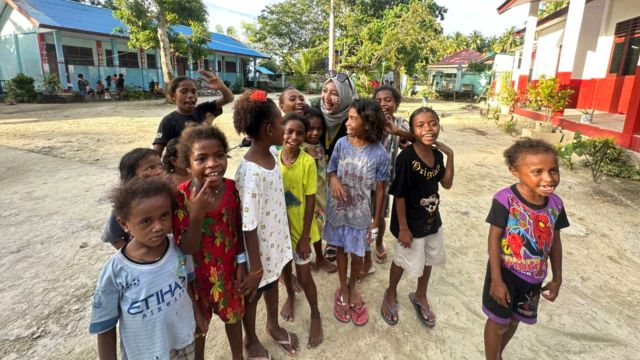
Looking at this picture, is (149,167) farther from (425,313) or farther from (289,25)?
(289,25)

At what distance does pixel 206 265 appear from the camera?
1.64 metres

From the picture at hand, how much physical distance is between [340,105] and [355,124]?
52 cm

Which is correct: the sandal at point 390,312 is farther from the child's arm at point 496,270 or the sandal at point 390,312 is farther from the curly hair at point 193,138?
the curly hair at point 193,138

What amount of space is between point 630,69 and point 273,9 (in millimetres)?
33157

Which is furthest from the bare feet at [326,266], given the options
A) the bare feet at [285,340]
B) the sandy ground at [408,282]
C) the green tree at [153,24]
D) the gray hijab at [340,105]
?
the green tree at [153,24]

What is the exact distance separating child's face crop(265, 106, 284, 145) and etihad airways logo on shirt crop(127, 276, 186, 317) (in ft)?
2.70

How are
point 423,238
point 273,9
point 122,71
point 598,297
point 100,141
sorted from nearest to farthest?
point 423,238, point 598,297, point 100,141, point 122,71, point 273,9

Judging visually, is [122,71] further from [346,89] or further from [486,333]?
[486,333]

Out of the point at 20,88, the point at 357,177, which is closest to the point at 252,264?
the point at 357,177

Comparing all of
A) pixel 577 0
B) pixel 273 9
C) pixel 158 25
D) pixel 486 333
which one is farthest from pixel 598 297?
pixel 273 9

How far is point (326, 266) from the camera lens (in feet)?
9.81

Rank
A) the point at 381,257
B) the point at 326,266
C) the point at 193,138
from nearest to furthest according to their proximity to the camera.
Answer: the point at 193,138, the point at 326,266, the point at 381,257

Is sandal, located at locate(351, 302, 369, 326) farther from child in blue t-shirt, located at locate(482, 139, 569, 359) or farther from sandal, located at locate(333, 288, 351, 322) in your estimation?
child in blue t-shirt, located at locate(482, 139, 569, 359)

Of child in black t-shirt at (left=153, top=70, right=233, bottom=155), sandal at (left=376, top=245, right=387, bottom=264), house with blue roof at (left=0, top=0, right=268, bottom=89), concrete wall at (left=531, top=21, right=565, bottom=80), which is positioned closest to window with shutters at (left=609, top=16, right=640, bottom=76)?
concrete wall at (left=531, top=21, right=565, bottom=80)
